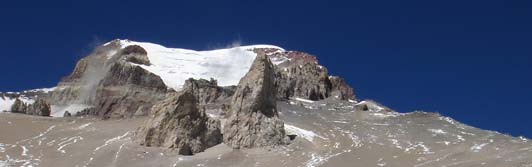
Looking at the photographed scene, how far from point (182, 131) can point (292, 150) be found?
43.6 ft

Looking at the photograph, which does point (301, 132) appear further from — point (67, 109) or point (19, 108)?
point (67, 109)

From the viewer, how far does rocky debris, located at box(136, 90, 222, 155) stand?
99688 millimetres

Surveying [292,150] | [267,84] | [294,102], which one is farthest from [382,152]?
[294,102]

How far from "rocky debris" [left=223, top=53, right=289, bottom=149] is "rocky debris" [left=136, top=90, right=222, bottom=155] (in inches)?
88.6

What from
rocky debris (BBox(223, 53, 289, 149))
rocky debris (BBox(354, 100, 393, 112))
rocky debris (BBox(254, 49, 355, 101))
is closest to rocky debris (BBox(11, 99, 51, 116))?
rocky debris (BBox(254, 49, 355, 101))

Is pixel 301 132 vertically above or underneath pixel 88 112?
underneath

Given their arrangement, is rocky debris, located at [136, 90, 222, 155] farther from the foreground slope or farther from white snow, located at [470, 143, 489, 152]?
white snow, located at [470, 143, 489, 152]

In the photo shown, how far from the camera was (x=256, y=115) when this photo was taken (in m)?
106

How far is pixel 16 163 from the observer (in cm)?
9025

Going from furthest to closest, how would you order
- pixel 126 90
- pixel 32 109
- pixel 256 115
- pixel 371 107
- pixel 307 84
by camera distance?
1. pixel 126 90
2. pixel 307 84
3. pixel 371 107
4. pixel 32 109
5. pixel 256 115

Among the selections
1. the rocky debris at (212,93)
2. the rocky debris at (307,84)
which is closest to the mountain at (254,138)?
the rocky debris at (212,93)

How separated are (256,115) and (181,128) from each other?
9.77 meters

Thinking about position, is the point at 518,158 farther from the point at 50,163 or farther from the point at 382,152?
the point at 50,163

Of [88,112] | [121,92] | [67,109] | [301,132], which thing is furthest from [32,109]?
[301,132]
